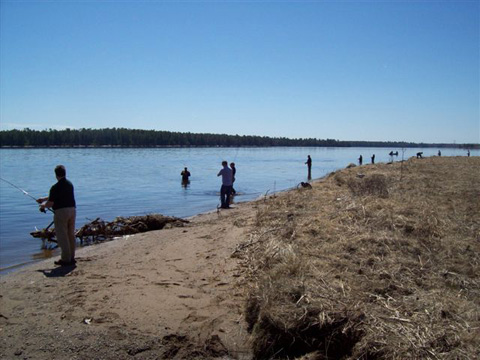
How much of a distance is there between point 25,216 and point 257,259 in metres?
12.9

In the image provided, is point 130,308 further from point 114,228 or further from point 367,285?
point 114,228

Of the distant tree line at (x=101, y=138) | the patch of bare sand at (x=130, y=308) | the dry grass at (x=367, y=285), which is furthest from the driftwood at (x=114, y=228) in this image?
the distant tree line at (x=101, y=138)

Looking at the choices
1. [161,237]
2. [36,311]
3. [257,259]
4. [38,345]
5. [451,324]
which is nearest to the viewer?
[451,324]

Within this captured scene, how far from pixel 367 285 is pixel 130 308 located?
294cm

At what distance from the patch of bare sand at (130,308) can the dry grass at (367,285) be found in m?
0.45

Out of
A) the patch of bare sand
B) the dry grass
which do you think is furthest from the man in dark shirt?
the dry grass

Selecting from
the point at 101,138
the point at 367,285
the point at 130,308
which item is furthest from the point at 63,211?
the point at 101,138

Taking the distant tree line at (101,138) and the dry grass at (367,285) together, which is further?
the distant tree line at (101,138)

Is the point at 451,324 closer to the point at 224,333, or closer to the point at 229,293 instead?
the point at 224,333

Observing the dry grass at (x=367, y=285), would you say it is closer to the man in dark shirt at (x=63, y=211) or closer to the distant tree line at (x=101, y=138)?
the man in dark shirt at (x=63, y=211)

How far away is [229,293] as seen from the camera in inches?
201

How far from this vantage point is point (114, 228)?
35.1 feet

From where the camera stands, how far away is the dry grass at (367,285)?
313cm

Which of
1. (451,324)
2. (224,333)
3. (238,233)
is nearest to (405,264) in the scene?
(451,324)
